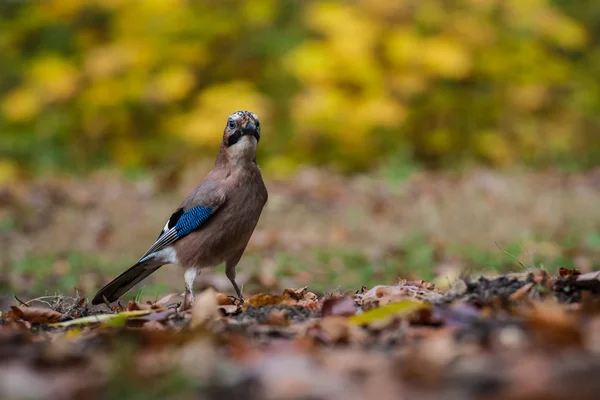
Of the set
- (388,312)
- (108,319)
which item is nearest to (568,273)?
(388,312)

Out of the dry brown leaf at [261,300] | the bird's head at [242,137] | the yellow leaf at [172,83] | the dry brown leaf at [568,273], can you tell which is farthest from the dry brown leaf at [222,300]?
the yellow leaf at [172,83]

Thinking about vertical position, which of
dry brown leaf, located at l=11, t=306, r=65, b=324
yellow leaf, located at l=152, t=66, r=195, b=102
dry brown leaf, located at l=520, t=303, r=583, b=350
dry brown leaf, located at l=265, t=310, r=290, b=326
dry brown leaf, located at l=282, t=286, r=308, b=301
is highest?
yellow leaf, located at l=152, t=66, r=195, b=102

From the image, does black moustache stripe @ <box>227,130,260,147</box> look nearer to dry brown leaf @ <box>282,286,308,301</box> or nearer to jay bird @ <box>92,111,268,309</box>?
jay bird @ <box>92,111,268,309</box>

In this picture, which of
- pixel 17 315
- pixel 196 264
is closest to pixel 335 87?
pixel 196 264

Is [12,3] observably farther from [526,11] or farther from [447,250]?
[447,250]

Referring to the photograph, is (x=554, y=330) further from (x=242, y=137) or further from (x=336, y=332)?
(x=242, y=137)

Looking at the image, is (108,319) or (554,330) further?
(108,319)

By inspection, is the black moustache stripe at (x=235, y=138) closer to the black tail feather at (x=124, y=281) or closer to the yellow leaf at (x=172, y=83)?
the black tail feather at (x=124, y=281)

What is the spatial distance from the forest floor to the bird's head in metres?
0.74

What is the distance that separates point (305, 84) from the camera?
12.4 m

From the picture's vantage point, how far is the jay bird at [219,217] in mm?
4449

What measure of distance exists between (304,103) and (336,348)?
952cm

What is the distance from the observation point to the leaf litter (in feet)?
6.32

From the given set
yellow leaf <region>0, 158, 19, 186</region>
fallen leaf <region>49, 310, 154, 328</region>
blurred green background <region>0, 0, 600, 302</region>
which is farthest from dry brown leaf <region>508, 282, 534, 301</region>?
yellow leaf <region>0, 158, 19, 186</region>
